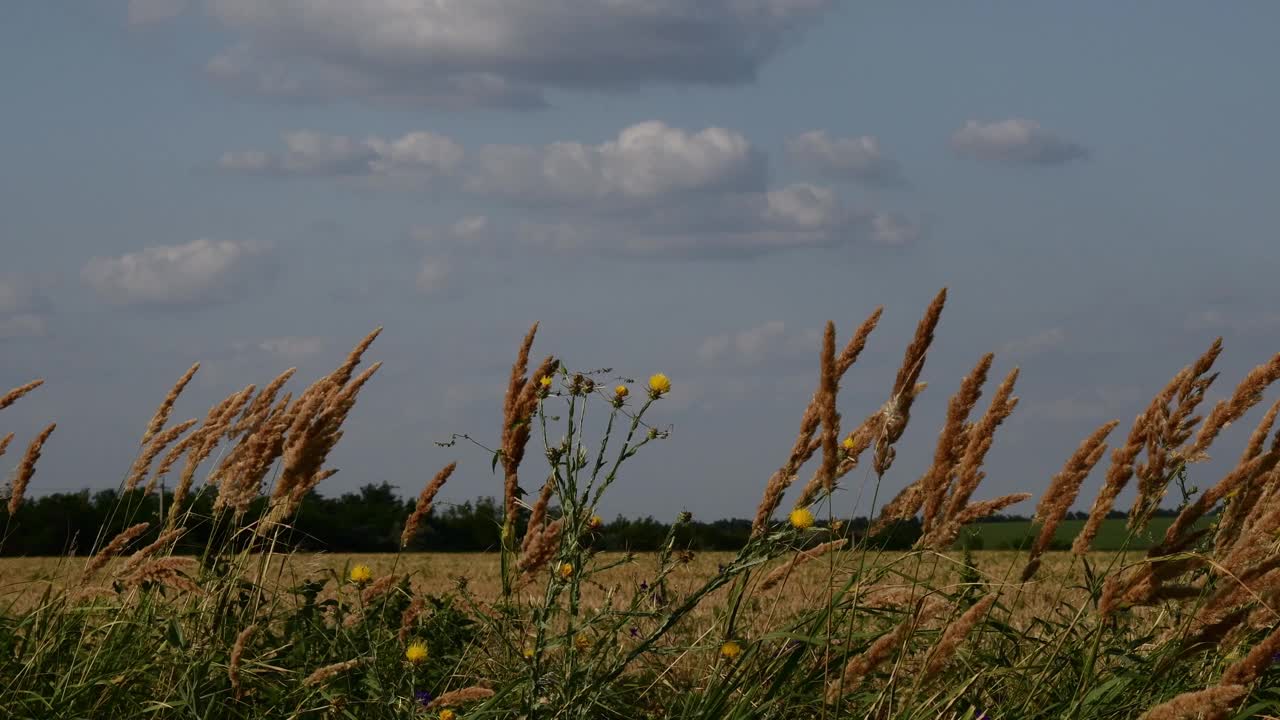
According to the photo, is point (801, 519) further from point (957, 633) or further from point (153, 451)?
point (153, 451)

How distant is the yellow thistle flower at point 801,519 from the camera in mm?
2756

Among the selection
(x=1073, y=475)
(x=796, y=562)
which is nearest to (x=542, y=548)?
(x=796, y=562)

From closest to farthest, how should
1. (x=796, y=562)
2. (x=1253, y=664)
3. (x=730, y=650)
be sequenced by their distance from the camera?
(x=1253, y=664) < (x=796, y=562) < (x=730, y=650)

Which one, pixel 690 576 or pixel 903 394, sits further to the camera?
pixel 690 576

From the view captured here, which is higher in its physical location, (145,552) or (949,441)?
(949,441)

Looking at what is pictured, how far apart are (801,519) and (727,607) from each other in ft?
1.61

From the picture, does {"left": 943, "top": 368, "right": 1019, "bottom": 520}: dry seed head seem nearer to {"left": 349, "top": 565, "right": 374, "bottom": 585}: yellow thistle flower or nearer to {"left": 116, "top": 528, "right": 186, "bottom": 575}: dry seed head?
{"left": 349, "top": 565, "right": 374, "bottom": 585}: yellow thistle flower

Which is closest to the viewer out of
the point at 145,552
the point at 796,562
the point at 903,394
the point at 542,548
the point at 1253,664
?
the point at 1253,664

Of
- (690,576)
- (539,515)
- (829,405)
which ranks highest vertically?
(829,405)

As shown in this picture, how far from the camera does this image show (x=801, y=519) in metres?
2.77

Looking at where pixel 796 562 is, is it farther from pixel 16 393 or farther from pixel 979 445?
pixel 16 393

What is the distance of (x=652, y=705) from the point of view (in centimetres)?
380

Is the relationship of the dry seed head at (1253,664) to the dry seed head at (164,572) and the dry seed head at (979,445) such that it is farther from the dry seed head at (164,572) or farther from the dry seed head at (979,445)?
the dry seed head at (164,572)

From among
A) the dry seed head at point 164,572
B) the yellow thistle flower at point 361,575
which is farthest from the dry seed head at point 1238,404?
the dry seed head at point 164,572
